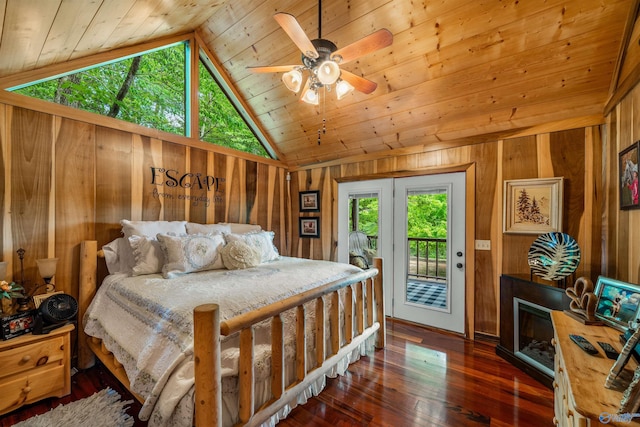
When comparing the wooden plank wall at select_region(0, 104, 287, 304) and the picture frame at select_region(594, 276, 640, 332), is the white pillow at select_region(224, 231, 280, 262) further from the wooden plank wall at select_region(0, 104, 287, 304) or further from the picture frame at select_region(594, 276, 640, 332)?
the picture frame at select_region(594, 276, 640, 332)

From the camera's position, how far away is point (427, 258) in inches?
126

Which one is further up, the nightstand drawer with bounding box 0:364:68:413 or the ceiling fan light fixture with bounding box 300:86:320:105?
the ceiling fan light fixture with bounding box 300:86:320:105

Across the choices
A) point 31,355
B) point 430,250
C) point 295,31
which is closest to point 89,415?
point 31,355

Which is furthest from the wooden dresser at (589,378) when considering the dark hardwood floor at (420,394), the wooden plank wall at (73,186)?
the wooden plank wall at (73,186)

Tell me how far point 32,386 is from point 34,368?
117 mm

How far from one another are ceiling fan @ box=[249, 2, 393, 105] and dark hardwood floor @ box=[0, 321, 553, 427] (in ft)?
7.54

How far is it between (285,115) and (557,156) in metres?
3.10

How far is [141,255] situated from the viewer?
7.39 feet

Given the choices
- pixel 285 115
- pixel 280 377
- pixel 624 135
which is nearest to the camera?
pixel 280 377

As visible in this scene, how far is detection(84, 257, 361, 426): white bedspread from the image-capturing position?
118cm

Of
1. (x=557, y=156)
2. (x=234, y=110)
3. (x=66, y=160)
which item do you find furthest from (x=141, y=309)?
(x=557, y=156)

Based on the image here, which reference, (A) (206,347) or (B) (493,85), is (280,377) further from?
(B) (493,85)

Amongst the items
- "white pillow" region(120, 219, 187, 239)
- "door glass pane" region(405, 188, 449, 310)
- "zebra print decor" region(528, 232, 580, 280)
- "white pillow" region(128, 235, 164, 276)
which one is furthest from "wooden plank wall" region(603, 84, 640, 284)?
"white pillow" region(120, 219, 187, 239)

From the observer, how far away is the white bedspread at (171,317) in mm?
1176
